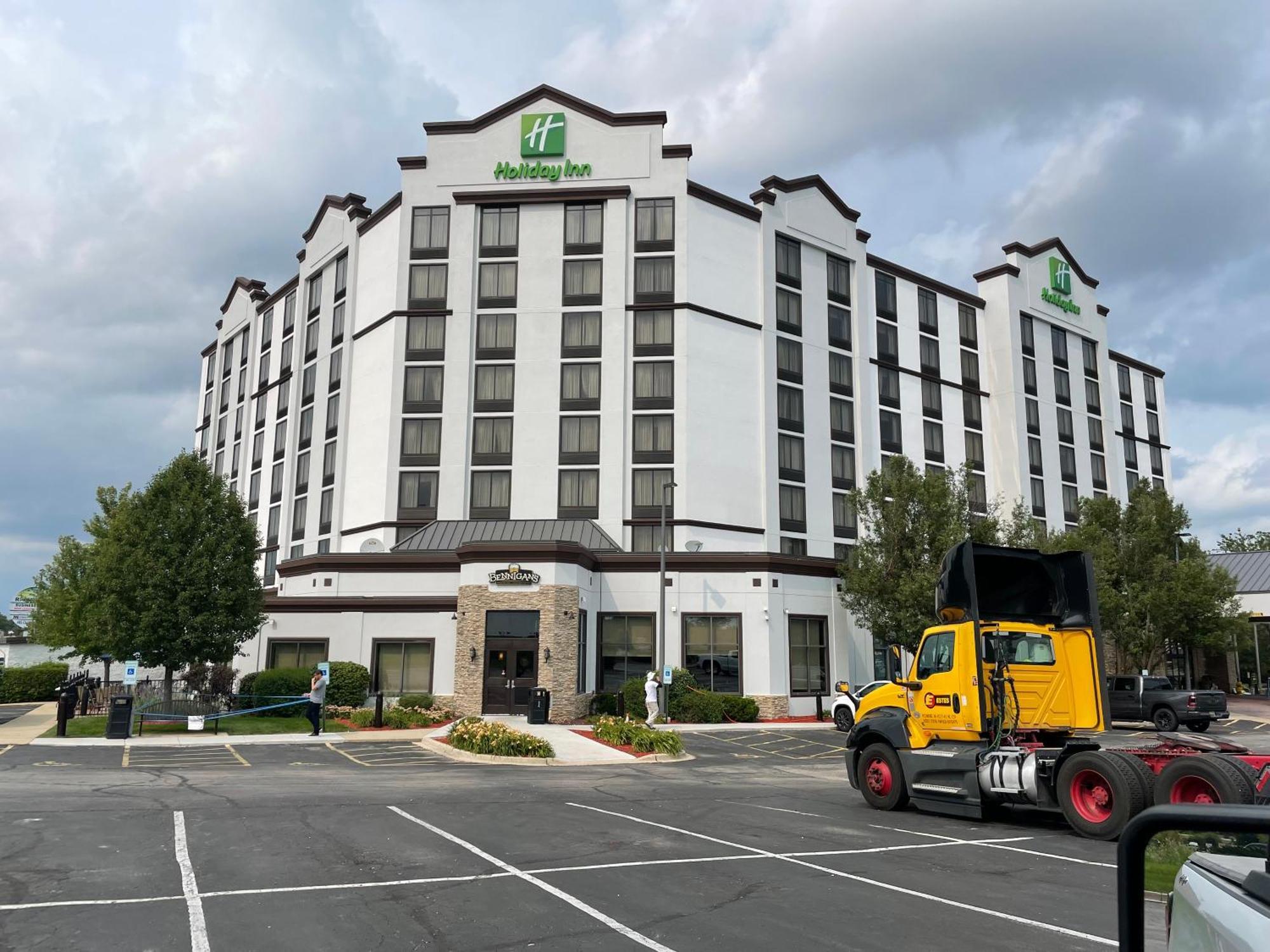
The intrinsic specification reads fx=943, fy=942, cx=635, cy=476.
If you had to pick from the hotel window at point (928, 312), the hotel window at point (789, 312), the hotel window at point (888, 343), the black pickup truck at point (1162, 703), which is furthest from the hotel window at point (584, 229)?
the black pickup truck at point (1162, 703)

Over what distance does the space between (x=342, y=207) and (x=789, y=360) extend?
2599 cm

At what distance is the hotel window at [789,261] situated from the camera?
48.3m

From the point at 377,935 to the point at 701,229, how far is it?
41.7 metres

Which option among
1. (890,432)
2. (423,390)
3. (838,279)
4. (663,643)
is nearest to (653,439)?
(423,390)

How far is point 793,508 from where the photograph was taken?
46.3 metres

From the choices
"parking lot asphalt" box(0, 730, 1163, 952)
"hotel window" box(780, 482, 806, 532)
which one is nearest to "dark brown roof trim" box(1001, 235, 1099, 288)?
"hotel window" box(780, 482, 806, 532)

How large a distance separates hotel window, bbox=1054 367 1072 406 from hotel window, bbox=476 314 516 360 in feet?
121

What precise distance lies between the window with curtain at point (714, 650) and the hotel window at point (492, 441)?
12.0 meters

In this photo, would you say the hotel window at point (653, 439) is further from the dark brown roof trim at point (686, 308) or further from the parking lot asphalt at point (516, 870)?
the parking lot asphalt at point (516, 870)

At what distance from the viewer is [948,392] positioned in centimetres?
5584

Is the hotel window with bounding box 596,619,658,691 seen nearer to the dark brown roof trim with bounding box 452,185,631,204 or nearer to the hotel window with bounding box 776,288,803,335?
the hotel window with bounding box 776,288,803,335

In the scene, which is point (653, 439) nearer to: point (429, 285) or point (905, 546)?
point (905, 546)

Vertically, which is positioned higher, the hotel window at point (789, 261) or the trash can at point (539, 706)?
the hotel window at point (789, 261)

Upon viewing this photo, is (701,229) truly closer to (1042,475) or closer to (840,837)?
(1042,475)
